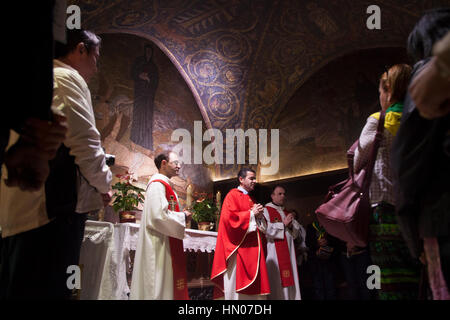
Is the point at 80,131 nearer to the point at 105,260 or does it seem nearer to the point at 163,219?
the point at 163,219

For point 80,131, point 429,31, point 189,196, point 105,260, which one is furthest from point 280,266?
point 429,31

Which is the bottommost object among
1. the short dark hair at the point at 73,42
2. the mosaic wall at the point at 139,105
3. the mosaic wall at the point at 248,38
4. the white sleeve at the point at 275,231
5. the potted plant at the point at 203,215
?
the white sleeve at the point at 275,231

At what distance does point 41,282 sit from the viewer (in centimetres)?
183

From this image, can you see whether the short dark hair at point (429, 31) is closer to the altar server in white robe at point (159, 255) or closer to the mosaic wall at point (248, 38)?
the altar server in white robe at point (159, 255)

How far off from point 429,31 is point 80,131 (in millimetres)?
1793

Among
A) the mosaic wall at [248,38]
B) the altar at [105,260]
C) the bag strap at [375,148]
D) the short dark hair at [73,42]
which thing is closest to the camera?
the bag strap at [375,148]

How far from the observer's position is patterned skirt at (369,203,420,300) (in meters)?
2.15

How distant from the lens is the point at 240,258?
5.03m

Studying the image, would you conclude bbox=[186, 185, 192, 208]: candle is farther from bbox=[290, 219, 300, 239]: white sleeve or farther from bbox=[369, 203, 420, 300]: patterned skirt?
bbox=[369, 203, 420, 300]: patterned skirt

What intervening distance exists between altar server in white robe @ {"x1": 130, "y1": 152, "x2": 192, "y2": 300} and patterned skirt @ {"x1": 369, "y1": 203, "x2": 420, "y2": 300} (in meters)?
2.03

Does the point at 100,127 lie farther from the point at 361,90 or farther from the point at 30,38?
the point at 30,38

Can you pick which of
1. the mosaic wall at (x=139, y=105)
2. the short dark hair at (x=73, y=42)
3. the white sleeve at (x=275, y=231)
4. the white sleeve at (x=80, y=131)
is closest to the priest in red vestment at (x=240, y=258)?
the white sleeve at (x=275, y=231)

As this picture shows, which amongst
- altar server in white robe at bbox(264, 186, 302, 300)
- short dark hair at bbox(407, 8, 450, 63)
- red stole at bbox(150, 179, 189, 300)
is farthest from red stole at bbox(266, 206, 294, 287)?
Answer: short dark hair at bbox(407, 8, 450, 63)

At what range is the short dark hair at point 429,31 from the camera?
62.9 inches
